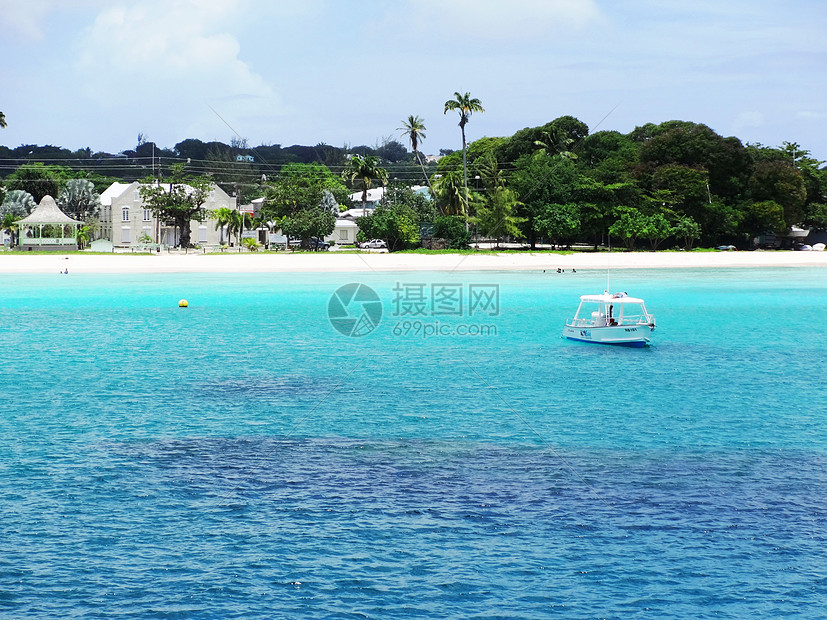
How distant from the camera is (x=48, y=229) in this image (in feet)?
316

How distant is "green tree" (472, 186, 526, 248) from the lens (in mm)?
84875

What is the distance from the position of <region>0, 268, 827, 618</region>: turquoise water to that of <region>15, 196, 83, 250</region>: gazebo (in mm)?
60397

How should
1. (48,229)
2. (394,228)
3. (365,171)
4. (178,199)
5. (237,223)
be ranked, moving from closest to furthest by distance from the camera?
(394,228) → (178,199) → (48,229) → (237,223) → (365,171)

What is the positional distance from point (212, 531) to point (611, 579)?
5.76 meters

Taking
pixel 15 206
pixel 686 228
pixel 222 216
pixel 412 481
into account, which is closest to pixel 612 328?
pixel 412 481

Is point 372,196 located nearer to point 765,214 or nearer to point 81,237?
point 81,237

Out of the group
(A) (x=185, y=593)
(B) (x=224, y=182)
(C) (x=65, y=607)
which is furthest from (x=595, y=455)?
(B) (x=224, y=182)

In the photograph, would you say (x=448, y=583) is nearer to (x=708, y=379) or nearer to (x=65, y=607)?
(x=65, y=607)

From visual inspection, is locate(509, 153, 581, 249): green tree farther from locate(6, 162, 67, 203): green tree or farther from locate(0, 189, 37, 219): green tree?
locate(6, 162, 67, 203): green tree

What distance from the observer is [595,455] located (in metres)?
17.2

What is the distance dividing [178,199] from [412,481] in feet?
277

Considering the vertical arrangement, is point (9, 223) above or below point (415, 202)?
below

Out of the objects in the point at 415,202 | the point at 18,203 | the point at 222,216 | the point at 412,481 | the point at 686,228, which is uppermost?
the point at 18,203

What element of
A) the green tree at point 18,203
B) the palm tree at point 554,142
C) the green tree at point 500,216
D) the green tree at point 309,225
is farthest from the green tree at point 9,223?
the palm tree at point 554,142
